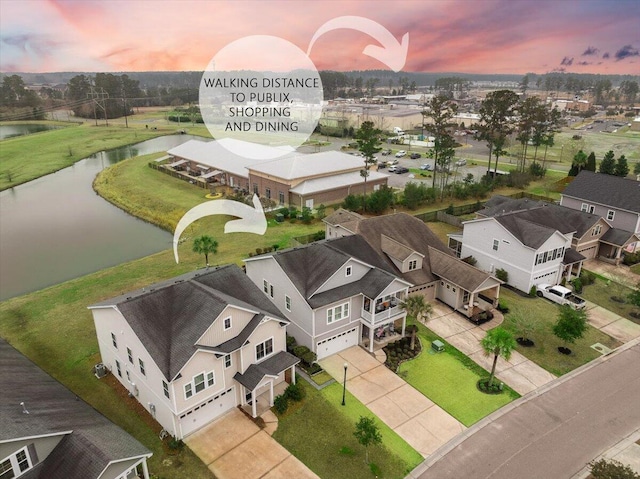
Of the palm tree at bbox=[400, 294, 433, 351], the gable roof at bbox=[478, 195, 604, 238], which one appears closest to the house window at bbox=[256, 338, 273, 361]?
the palm tree at bbox=[400, 294, 433, 351]

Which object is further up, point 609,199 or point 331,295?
point 609,199

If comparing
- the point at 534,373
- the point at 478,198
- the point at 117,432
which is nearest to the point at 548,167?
the point at 478,198

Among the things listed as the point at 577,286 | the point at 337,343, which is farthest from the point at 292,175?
the point at 577,286

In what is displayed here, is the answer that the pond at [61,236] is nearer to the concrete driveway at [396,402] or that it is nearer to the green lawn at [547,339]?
the concrete driveway at [396,402]

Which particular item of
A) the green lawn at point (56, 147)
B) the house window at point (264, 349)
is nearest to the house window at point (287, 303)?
the house window at point (264, 349)

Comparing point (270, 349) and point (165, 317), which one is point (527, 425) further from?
point (165, 317)

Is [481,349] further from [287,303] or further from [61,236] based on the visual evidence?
[61,236]
